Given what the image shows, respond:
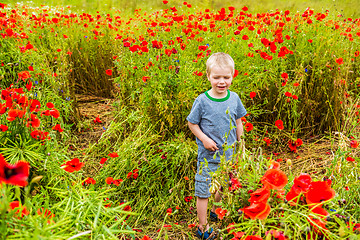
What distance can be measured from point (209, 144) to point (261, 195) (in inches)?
33.6

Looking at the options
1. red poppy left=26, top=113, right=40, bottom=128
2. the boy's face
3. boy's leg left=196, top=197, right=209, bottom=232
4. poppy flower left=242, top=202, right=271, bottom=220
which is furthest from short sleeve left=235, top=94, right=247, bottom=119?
red poppy left=26, top=113, right=40, bottom=128

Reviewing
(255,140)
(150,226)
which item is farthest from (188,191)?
(255,140)

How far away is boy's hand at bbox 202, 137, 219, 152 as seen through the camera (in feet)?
5.87

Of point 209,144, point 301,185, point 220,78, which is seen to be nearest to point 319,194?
point 301,185

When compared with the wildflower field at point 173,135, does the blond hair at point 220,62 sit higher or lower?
higher

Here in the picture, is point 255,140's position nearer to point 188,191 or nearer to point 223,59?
point 188,191

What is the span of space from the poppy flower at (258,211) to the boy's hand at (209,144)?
848 millimetres

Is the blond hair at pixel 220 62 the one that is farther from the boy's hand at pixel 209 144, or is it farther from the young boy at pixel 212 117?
the boy's hand at pixel 209 144

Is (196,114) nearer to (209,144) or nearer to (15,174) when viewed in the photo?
(209,144)

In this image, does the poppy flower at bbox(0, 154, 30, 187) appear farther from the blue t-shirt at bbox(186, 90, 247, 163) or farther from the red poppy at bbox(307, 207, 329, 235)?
the blue t-shirt at bbox(186, 90, 247, 163)

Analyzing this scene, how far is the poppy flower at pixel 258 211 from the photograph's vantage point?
0.90 meters

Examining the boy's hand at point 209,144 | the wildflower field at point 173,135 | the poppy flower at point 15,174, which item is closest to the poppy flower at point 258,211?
the wildflower field at point 173,135

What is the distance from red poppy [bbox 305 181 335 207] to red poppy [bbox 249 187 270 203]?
0.15 m

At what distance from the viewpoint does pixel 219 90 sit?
1.81m
